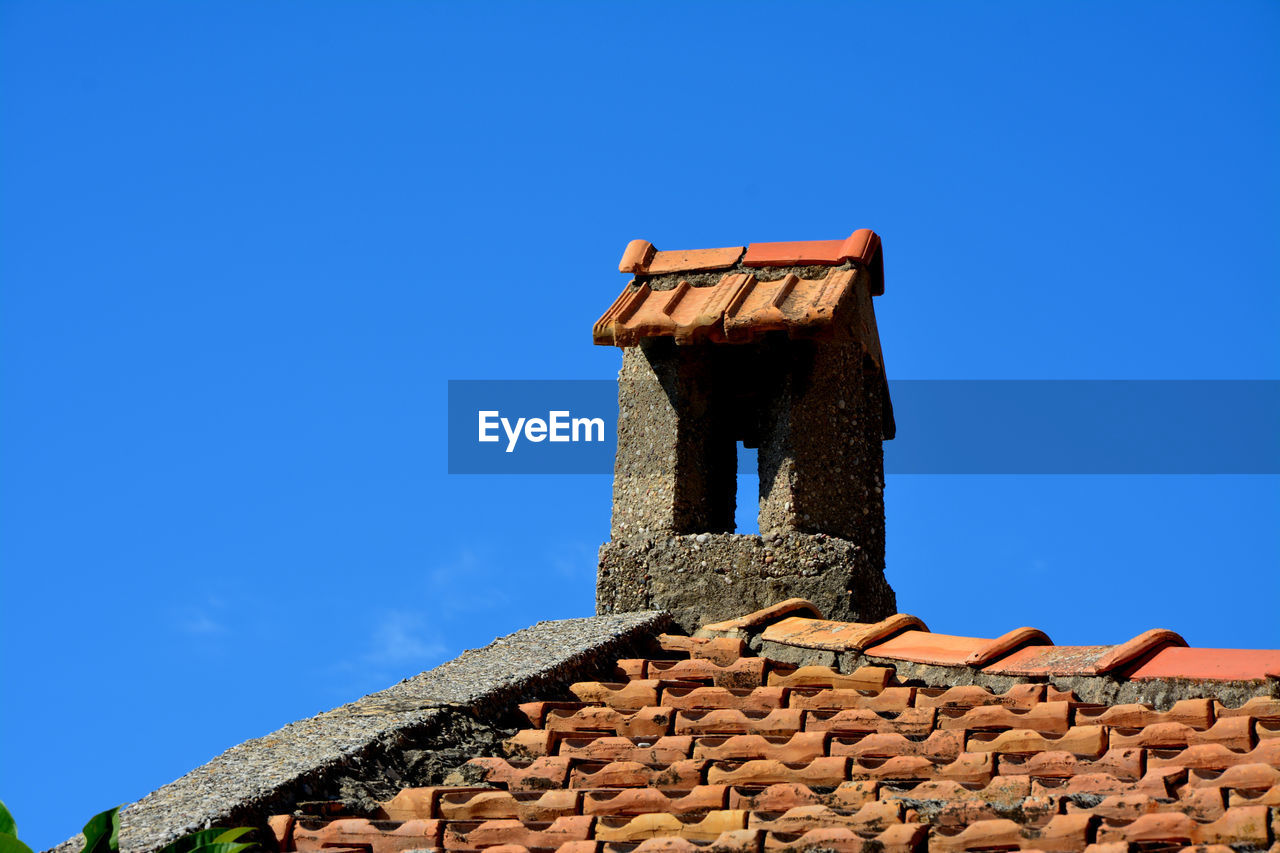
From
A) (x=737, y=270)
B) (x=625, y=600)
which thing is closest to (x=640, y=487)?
(x=625, y=600)

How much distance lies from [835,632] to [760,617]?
33cm

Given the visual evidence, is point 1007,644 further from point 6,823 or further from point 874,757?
point 6,823

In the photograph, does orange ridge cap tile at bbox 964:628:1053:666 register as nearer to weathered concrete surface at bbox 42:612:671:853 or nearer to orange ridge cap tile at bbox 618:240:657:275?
weathered concrete surface at bbox 42:612:671:853

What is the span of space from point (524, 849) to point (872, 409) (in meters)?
3.91

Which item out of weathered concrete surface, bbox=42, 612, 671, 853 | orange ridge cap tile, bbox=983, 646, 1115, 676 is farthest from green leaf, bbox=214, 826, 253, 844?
orange ridge cap tile, bbox=983, 646, 1115, 676

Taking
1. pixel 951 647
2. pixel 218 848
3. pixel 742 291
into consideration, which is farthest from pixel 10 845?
pixel 742 291

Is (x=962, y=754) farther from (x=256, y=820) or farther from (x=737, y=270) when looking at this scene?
(x=737, y=270)

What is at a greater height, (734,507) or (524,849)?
(734,507)

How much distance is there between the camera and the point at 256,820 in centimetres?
411

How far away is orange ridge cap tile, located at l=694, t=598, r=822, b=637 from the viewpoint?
5.75 metres

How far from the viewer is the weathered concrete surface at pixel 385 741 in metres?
4.11

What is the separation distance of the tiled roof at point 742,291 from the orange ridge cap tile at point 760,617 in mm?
1227

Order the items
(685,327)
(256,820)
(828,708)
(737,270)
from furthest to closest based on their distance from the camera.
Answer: (737,270), (685,327), (828,708), (256,820)

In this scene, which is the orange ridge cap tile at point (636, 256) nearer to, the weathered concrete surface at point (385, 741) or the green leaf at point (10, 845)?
the weathered concrete surface at point (385, 741)
